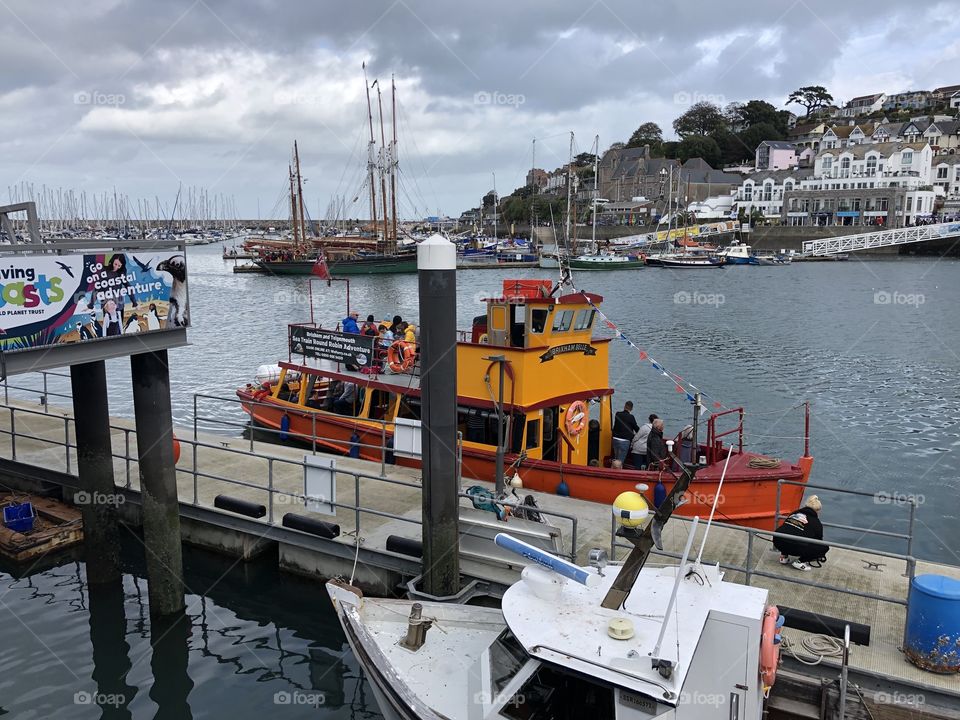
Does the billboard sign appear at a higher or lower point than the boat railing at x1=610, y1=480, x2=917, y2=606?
higher

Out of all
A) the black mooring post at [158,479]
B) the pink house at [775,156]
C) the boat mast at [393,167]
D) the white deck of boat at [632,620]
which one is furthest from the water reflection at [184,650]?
the pink house at [775,156]

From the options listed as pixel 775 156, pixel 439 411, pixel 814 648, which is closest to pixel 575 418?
pixel 439 411

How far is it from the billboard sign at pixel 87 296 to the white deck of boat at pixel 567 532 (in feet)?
10.7

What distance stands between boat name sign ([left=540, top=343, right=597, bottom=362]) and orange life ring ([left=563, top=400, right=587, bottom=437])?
1014mm

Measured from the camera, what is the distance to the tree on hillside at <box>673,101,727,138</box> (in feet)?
632

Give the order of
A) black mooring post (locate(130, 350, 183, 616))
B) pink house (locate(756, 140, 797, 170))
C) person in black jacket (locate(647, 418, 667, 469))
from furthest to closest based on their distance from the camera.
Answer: pink house (locate(756, 140, 797, 170)) < person in black jacket (locate(647, 418, 667, 469)) < black mooring post (locate(130, 350, 183, 616))

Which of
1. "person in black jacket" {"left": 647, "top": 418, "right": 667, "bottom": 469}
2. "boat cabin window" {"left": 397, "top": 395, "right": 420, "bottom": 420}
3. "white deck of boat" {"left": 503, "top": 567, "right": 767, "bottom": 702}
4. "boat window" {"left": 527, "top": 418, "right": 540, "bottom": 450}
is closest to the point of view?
"white deck of boat" {"left": 503, "top": 567, "right": 767, "bottom": 702}

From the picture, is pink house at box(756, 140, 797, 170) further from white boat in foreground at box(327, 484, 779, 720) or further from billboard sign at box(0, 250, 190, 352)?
white boat in foreground at box(327, 484, 779, 720)

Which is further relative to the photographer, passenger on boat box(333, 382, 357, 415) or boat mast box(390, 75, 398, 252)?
boat mast box(390, 75, 398, 252)

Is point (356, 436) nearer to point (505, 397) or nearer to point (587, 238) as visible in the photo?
point (505, 397)

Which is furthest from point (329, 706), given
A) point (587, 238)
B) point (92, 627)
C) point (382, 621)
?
point (587, 238)

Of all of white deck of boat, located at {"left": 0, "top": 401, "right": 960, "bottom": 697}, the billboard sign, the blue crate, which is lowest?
the blue crate

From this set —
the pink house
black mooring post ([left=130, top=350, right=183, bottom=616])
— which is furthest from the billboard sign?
the pink house

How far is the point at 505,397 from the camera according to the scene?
14.5 metres
